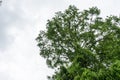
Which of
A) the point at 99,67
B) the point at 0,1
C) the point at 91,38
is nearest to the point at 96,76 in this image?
the point at 99,67

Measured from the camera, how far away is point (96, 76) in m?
31.6

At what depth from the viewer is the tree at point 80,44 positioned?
35000 millimetres

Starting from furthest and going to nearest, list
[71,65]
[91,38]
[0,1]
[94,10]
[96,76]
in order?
[94,10] < [91,38] < [71,65] < [96,76] < [0,1]

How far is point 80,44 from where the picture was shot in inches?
1474

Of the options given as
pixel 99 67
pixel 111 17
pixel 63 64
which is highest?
pixel 111 17

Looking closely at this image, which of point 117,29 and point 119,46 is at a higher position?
point 117,29

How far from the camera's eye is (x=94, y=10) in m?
40.7

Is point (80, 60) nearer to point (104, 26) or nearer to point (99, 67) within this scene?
point (99, 67)

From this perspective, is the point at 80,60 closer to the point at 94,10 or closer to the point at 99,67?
the point at 99,67

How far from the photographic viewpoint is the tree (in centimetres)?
3500

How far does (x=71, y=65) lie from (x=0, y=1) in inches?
369

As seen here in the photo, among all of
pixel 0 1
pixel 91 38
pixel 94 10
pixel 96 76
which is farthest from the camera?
pixel 94 10

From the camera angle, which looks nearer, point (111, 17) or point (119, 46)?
point (119, 46)

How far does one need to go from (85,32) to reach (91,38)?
905 mm
